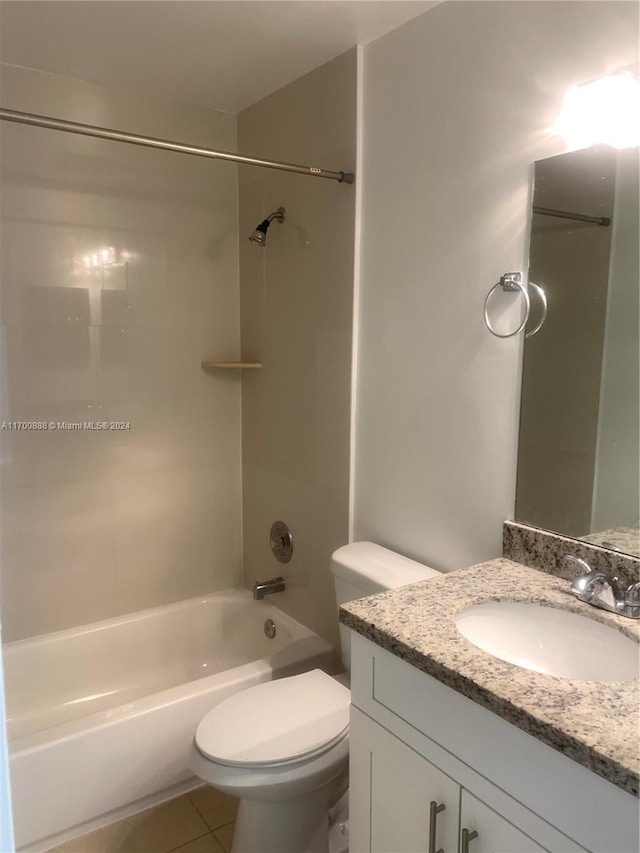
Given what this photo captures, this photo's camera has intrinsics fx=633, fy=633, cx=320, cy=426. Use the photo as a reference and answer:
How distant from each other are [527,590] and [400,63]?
59.1 inches

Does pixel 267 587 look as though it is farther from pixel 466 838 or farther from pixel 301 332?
pixel 466 838

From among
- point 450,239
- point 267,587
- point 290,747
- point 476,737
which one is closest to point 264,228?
point 450,239

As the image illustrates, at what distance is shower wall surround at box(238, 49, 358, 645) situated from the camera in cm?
211

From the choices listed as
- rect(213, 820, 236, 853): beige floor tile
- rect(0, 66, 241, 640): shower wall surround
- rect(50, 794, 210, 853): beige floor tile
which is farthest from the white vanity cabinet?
rect(0, 66, 241, 640): shower wall surround

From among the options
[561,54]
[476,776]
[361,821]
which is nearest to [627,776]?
[476,776]

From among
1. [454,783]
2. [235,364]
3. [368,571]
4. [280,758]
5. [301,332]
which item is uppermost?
[301,332]

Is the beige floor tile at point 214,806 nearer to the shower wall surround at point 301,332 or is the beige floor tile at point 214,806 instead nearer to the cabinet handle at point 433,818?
the shower wall surround at point 301,332

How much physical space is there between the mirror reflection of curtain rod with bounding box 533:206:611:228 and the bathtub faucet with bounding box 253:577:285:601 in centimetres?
167

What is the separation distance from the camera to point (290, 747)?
1588 millimetres

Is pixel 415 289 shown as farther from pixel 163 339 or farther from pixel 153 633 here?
pixel 153 633

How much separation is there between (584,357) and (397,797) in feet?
3.35

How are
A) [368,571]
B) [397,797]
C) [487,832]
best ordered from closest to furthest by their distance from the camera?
[487,832] < [397,797] < [368,571]

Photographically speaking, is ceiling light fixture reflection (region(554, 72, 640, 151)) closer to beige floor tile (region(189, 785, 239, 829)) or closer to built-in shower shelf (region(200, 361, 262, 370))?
built-in shower shelf (region(200, 361, 262, 370))

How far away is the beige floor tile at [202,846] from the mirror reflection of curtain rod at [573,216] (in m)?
1.96
